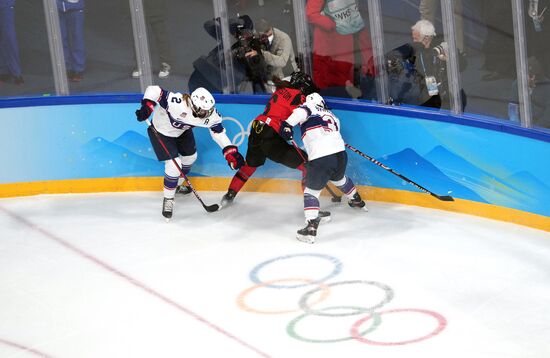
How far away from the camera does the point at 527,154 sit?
6387 millimetres

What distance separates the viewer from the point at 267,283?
241 inches

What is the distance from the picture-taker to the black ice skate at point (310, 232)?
22.1 ft

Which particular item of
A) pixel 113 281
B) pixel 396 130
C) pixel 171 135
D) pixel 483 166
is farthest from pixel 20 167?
pixel 483 166

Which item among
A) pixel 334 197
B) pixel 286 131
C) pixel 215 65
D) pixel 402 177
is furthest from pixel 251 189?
pixel 402 177

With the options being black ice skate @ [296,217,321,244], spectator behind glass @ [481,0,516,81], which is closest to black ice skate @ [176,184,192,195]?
black ice skate @ [296,217,321,244]

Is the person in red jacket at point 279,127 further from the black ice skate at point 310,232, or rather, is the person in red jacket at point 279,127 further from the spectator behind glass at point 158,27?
the spectator behind glass at point 158,27

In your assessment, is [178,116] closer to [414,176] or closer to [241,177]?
[241,177]

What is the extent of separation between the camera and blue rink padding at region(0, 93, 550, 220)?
6.52 m

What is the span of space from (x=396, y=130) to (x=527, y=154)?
111 centimetres

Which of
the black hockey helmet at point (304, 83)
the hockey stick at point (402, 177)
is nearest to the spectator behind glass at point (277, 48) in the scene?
the black hockey helmet at point (304, 83)

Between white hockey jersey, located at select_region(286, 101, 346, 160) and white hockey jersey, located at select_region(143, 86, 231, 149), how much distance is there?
2.28 ft

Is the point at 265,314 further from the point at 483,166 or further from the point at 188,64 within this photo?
the point at 188,64

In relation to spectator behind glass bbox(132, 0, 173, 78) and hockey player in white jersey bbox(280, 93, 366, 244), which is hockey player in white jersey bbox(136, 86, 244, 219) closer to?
hockey player in white jersey bbox(280, 93, 366, 244)

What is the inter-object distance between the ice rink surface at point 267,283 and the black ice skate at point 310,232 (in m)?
0.05
